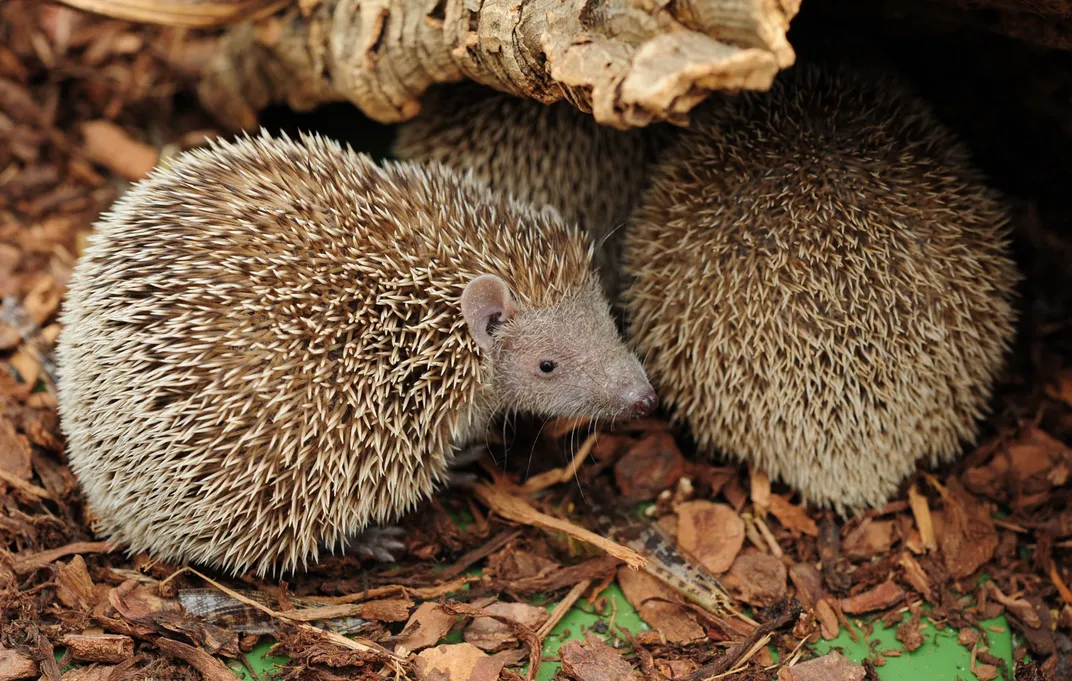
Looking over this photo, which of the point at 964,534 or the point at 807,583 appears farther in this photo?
the point at 964,534

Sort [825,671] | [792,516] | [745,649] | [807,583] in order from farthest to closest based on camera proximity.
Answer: [792,516] < [807,583] < [745,649] < [825,671]

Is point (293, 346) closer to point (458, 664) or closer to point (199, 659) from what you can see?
point (199, 659)

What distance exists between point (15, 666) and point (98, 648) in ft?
1.06

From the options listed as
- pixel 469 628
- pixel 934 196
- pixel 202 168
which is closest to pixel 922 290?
pixel 934 196

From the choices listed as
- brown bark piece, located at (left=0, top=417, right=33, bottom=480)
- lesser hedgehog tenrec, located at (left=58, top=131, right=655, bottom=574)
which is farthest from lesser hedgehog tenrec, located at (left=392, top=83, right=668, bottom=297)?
brown bark piece, located at (left=0, top=417, right=33, bottom=480)

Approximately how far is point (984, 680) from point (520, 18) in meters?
3.66

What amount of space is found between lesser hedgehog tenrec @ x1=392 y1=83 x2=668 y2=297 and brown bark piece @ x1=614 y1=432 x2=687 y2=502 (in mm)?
1032

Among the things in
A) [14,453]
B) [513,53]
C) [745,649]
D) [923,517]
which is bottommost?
[745,649]

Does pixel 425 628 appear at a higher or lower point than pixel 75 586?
lower

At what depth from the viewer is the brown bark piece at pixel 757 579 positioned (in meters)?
4.46

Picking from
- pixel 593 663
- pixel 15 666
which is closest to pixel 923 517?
pixel 593 663

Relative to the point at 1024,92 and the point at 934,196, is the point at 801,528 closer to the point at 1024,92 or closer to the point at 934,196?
the point at 934,196

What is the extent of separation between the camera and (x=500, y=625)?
4.29 meters

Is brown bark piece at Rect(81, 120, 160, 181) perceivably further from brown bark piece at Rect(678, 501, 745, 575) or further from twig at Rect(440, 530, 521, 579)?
brown bark piece at Rect(678, 501, 745, 575)
